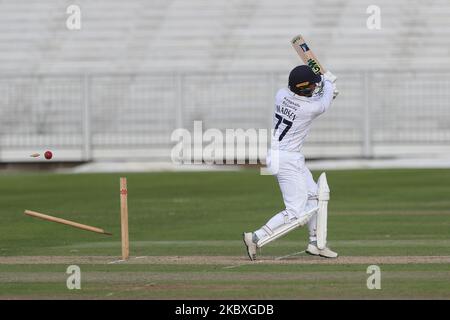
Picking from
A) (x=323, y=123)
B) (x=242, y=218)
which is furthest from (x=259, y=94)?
(x=242, y=218)

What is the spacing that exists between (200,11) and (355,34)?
469 centimetres

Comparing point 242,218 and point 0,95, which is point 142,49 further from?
point 242,218

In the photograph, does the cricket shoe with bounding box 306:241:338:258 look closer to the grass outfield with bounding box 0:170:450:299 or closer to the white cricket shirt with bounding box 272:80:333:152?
the grass outfield with bounding box 0:170:450:299

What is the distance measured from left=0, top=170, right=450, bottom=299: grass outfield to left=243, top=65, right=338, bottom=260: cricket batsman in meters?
0.36

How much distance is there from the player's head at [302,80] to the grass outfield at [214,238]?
1.94 meters

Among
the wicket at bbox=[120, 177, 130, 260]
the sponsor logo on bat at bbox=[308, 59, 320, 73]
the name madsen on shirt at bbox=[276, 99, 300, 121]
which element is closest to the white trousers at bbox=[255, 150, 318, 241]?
the name madsen on shirt at bbox=[276, 99, 300, 121]

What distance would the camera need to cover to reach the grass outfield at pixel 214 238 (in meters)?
12.6

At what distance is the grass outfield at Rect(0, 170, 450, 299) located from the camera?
12648 millimetres

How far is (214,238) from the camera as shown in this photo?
738 inches

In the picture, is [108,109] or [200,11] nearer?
[108,109]

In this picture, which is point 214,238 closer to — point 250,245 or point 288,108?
point 250,245

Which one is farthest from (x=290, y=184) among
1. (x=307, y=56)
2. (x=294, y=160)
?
(x=307, y=56)

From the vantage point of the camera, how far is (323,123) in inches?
1265
